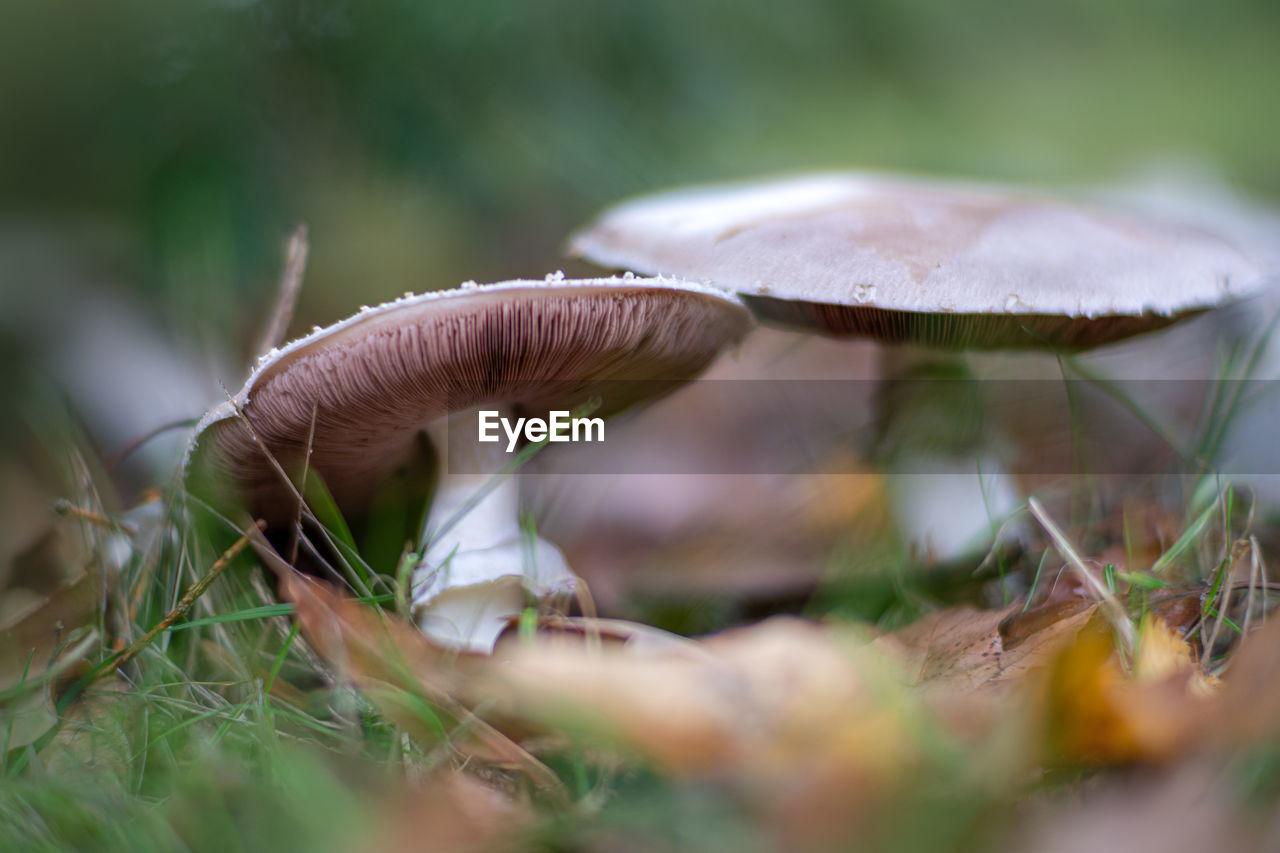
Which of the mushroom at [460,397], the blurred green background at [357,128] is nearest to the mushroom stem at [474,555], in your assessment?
the mushroom at [460,397]

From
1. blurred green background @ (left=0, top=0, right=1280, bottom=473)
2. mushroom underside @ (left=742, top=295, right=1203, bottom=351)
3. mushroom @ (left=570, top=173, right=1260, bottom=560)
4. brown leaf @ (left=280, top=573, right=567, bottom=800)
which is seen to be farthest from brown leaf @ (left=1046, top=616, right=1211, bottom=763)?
blurred green background @ (left=0, top=0, right=1280, bottom=473)

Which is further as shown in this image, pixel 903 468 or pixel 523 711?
pixel 903 468

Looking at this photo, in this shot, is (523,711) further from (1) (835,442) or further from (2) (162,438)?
(2) (162,438)

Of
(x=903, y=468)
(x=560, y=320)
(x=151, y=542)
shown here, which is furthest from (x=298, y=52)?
(x=903, y=468)

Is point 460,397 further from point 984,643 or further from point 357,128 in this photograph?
point 357,128

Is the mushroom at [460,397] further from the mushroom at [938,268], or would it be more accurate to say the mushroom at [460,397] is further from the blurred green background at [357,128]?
the blurred green background at [357,128]

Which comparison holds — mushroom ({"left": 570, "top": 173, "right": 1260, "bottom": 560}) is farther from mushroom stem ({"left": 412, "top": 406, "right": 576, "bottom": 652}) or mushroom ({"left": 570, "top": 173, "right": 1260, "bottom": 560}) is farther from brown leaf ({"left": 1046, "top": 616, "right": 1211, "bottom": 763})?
brown leaf ({"left": 1046, "top": 616, "right": 1211, "bottom": 763})
